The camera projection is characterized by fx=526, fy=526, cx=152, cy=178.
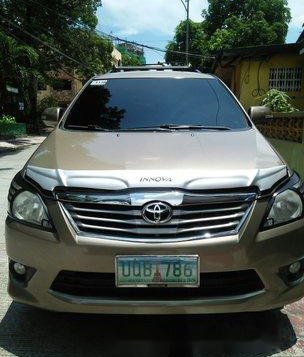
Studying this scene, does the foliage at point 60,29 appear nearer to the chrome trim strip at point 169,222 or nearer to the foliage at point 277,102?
the foliage at point 277,102

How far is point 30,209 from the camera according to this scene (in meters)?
2.95

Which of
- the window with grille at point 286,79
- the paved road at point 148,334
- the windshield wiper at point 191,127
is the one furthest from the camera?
the window with grille at point 286,79

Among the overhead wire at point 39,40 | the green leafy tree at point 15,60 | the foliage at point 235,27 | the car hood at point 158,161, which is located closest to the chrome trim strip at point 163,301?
the car hood at point 158,161

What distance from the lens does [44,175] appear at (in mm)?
2996

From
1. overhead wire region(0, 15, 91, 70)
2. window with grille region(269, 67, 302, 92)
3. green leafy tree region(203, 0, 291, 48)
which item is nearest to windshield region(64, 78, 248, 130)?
window with grille region(269, 67, 302, 92)

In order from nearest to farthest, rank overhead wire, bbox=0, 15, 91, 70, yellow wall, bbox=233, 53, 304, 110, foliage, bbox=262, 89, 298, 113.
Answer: foliage, bbox=262, 89, 298, 113 → yellow wall, bbox=233, 53, 304, 110 → overhead wire, bbox=0, 15, 91, 70

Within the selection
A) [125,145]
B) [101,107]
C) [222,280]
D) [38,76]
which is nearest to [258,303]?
[222,280]

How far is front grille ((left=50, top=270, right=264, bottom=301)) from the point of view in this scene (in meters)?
2.83

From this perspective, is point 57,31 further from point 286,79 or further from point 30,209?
point 30,209

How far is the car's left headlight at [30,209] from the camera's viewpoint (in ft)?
9.46

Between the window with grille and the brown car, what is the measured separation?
1365 cm

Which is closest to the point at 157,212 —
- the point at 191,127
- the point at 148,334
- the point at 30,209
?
the point at 30,209

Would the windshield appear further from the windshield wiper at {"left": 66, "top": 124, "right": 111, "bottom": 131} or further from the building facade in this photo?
the building facade

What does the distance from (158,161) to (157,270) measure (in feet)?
2.16
